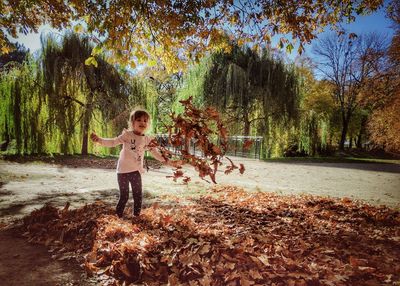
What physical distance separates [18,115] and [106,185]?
7465mm

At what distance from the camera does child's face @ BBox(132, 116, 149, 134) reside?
417 cm

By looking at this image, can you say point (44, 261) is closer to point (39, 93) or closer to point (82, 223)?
point (82, 223)

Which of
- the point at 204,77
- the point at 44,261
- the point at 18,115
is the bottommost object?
the point at 44,261

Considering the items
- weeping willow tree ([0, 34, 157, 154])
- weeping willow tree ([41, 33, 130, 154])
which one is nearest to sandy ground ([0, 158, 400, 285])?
weeping willow tree ([0, 34, 157, 154])

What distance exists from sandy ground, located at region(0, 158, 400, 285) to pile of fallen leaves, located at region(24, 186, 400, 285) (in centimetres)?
23

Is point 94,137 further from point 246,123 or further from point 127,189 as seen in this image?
point 246,123

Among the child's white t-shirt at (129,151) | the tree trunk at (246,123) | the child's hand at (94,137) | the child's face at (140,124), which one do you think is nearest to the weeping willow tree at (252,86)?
the tree trunk at (246,123)

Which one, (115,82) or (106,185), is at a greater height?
(115,82)

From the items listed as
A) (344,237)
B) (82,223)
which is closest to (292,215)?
(344,237)

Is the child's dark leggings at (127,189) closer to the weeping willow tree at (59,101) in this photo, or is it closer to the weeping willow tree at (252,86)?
the weeping willow tree at (59,101)

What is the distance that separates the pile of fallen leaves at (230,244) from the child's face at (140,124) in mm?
1170

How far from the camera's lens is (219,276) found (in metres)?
2.49

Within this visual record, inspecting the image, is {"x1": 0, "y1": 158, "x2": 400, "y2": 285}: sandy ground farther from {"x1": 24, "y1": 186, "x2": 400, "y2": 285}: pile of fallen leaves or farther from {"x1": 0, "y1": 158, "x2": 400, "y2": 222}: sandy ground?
{"x1": 24, "y1": 186, "x2": 400, "y2": 285}: pile of fallen leaves

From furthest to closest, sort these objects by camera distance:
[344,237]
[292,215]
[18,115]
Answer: [18,115]
[292,215]
[344,237]
